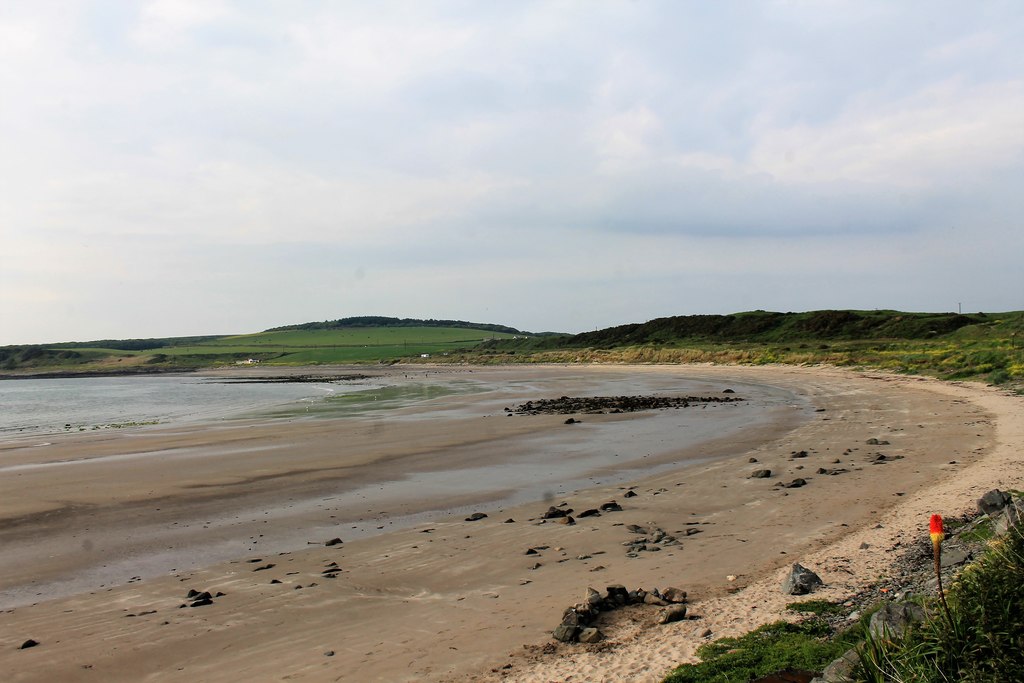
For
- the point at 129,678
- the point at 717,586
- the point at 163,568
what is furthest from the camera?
the point at 163,568

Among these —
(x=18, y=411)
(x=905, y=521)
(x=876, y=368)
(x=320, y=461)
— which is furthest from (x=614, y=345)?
(x=905, y=521)

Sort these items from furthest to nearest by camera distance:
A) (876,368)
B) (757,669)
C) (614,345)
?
1. (614,345)
2. (876,368)
3. (757,669)

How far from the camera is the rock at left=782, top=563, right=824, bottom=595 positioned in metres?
7.24

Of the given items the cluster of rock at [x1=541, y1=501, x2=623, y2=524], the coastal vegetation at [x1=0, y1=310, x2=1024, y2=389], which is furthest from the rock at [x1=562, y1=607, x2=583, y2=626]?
the coastal vegetation at [x1=0, y1=310, x2=1024, y2=389]

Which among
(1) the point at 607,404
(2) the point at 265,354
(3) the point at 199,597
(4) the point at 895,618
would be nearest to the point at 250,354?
(2) the point at 265,354

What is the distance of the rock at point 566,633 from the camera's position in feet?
21.8

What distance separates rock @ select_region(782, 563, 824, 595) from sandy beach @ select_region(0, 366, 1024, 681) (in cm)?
14

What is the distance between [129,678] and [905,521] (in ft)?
31.0

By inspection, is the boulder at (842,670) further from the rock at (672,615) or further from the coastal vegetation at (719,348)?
the coastal vegetation at (719,348)

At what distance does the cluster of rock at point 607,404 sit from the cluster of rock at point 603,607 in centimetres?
2321

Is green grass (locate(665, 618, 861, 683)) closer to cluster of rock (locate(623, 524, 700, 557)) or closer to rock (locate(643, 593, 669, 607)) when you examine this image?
rock (locate(643, 593, 669, 607))

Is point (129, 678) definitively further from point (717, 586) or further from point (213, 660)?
point (717, 586)

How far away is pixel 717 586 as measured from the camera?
26.0ft

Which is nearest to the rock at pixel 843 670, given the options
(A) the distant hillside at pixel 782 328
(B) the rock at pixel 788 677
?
(B) the rock at pixel 788 677
